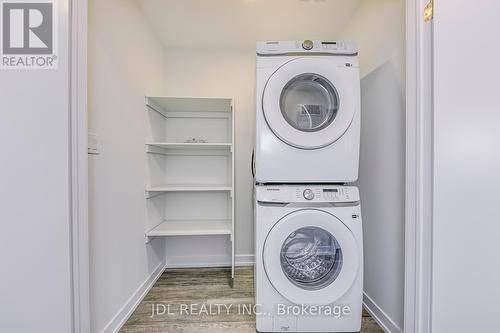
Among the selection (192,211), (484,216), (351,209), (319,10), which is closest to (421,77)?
(484,216)

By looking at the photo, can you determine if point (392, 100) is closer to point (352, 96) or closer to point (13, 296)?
point (352, 96)

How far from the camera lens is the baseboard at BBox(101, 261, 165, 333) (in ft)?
4.12

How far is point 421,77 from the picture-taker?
0.97 meters

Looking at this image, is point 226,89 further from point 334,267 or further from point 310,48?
point 334,267

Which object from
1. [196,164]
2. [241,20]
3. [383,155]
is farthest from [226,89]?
[383,155]

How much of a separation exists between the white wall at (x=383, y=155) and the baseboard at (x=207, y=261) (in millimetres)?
1126

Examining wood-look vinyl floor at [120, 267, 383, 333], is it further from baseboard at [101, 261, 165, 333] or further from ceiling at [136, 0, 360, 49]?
ceiling at [136, 0, 360, 49]

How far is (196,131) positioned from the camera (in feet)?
7.32

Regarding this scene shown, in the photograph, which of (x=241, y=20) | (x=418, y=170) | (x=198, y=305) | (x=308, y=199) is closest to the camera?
(x=418, y=170)

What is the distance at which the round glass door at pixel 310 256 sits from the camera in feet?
4.10

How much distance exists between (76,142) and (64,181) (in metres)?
0.17

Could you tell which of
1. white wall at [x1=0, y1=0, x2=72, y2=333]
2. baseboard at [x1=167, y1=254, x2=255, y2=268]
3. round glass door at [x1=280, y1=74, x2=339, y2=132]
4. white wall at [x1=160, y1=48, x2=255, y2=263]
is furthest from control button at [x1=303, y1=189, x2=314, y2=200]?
baseboard at [x1=167, y1=254, x2=255, y2=268]

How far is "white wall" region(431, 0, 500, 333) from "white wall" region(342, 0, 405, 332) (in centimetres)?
29

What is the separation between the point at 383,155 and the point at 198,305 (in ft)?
5.51
